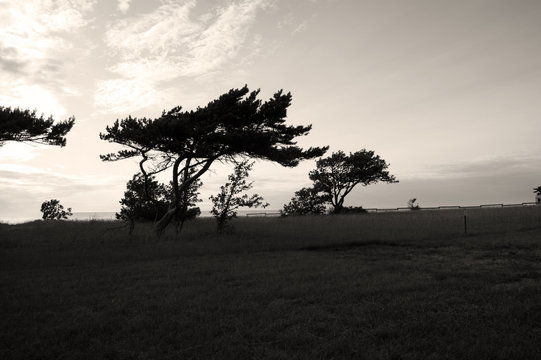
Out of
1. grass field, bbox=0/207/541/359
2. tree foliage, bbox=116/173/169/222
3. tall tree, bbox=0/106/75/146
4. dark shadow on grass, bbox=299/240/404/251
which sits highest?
tall tree, bbox=0/106/75/146

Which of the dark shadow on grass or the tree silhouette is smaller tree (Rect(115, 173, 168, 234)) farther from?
the dark shadow on grass

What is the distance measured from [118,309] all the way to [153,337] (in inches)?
84.4

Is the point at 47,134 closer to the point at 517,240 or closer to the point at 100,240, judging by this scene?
the point at 100,240

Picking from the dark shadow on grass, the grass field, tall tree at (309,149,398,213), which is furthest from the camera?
tall tree at (309,149,398,213)

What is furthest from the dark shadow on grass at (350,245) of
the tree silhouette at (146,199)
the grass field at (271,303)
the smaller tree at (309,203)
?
the smaller tree at (309,203)

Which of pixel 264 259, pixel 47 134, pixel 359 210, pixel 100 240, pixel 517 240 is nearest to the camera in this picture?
pixel 264 259

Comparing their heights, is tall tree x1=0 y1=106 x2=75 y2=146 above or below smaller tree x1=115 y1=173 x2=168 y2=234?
above

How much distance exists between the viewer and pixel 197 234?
2316 cm

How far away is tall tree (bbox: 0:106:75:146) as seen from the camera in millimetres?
20047

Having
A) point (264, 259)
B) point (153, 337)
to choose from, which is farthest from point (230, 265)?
point (153, 337)

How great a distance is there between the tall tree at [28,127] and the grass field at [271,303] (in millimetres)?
6671

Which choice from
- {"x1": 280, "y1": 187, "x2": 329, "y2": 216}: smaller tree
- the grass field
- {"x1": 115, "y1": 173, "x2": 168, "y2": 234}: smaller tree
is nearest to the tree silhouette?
{"x1": 115, "y1": 173, "x2": 168, "y2": 234}: smaller tree

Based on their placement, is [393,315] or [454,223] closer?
[393,315]

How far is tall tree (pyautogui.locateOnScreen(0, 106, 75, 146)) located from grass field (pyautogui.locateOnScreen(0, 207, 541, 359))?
6.67 m
